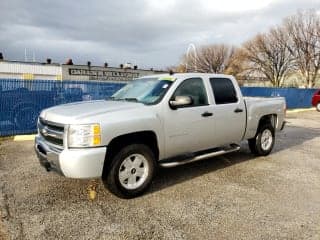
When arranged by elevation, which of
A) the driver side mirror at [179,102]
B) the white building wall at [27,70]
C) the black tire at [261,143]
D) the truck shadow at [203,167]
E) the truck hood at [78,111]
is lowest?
the truck shadow at [203,167]

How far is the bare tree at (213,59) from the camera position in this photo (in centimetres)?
5581

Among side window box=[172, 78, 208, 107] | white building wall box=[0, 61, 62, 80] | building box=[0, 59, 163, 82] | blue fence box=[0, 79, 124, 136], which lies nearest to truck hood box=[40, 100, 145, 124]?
side window box=[172, 78, 208, 107]

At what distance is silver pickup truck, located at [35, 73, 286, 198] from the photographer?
13.0ft

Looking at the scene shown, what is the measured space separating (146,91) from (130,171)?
57.7 inches

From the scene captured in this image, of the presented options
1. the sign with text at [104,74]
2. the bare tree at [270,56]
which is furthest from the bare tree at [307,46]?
the sign with text at [104,74]

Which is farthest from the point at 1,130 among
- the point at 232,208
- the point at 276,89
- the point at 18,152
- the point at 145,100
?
the point at 276,89

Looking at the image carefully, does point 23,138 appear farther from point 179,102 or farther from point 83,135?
point 179,102

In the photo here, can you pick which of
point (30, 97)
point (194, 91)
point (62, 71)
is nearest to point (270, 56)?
point (62, 71)

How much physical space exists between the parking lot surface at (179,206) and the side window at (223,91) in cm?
140

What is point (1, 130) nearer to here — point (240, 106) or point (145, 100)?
point (145, 100)

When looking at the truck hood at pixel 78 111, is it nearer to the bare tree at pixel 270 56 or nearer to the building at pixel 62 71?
the building at pixel 62 71

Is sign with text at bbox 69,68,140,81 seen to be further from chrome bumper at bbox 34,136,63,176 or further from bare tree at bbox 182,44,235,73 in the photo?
chrome bumper at bbox 34,136,63,176

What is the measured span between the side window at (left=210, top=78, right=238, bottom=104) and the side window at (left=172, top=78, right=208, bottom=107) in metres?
0.29

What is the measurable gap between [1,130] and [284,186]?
340 inches
